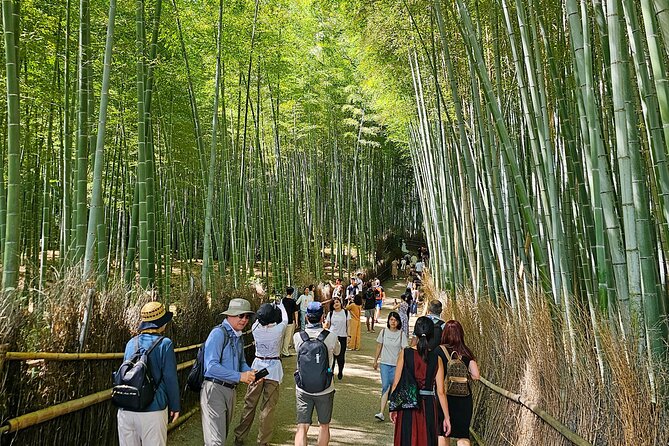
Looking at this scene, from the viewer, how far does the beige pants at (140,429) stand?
2.40 meters

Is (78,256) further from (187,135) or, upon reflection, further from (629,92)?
(187,135)

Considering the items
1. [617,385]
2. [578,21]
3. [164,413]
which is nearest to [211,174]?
[164,413]

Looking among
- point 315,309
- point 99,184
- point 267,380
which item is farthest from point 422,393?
point 99,184

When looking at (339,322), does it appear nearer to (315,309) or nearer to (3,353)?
(315,309)

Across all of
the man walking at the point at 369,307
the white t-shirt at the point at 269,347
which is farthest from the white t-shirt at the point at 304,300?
the white t-shirt at the point at 269,347

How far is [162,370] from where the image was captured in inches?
97.2

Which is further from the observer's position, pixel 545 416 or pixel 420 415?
pixel 420 415

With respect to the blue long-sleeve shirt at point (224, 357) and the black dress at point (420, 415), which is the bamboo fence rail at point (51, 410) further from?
the black dress at point (420, 415)

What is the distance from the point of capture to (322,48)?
1125 cm

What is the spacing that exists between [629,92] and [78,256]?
3.38 m

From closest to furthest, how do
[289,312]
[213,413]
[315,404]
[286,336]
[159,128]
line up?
[213,413]
[315,404]
[289,312]
[286,336]
[159,128]

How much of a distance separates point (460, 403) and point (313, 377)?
90 centimetres

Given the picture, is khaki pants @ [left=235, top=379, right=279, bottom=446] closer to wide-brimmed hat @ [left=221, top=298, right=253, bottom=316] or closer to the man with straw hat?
the man with straw hat

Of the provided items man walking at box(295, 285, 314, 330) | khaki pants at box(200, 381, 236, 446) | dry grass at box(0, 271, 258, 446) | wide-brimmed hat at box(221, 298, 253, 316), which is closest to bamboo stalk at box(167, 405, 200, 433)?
dry grass at box(0, 271, 258, 446)
